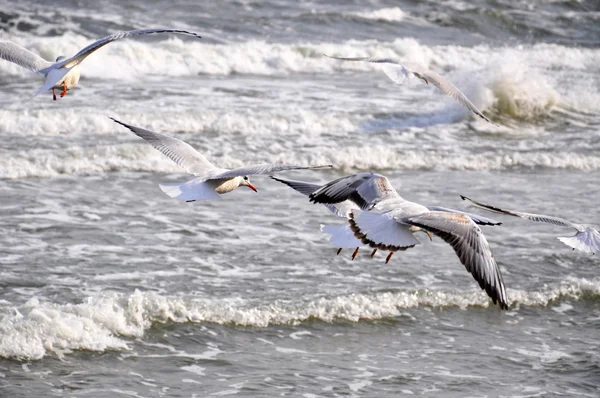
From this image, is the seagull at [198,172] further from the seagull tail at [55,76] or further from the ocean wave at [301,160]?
the ocean wave at [301,160]

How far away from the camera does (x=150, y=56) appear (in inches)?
718

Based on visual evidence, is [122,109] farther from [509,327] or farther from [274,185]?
[509,327]

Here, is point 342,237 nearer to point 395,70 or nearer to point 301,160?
point 395,70

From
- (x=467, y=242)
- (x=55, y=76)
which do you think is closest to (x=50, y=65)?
(x=55, y=76)

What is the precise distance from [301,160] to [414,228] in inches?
265

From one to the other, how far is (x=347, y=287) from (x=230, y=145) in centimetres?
519

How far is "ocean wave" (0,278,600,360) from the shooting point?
6871 mm

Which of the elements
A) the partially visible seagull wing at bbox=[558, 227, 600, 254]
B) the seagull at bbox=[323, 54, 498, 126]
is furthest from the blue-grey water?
the seagull at bbox=[323, 54, 498, 126]

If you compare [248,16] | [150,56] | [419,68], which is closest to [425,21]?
[248,16]

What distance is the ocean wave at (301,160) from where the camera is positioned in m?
11.4

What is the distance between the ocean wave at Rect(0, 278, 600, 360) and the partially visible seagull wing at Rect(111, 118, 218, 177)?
1.13 meters

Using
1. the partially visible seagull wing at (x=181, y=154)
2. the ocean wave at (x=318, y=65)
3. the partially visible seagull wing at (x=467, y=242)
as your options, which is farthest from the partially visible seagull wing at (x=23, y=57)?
the ocean wave at (x=318, y=65)

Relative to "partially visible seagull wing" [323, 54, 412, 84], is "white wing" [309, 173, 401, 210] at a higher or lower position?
lower

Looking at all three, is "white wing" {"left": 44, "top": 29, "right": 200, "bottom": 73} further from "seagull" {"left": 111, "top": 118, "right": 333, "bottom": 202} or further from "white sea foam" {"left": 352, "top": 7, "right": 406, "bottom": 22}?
"white sea foam" {"left": 352, "top": 7, "right": 406, "bottom": 22}
